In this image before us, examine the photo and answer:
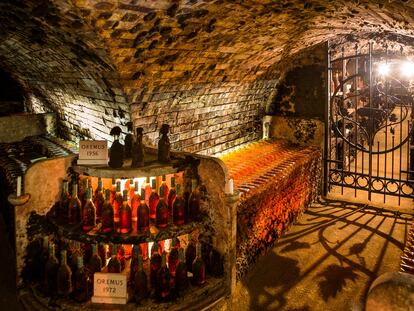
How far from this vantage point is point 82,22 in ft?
8.70

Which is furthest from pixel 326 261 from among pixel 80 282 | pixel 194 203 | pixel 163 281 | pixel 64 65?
pixel 64 65

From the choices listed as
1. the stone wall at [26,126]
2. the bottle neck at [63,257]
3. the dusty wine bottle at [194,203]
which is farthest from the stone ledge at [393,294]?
the stone wall at [26,126]

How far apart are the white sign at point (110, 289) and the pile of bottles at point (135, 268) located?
0.54ft

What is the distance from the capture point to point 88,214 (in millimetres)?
3084

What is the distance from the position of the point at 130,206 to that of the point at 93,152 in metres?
0.62

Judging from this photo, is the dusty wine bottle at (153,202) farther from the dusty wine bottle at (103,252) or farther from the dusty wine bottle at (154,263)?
the dusty wine bottle at (103,252)

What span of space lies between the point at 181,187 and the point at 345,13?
2582 mm

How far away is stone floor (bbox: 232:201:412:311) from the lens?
3.66m

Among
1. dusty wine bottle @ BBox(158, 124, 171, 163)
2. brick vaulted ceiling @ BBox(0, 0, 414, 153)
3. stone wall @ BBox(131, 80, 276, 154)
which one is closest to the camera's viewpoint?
brick vaulted ceiling @ BBox(0, 0, 414, 153)

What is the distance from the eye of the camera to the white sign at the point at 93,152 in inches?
121

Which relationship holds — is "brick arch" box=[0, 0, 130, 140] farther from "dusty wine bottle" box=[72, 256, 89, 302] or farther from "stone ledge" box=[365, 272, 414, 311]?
"stone ledge" box=[365, 272, 414, 311]

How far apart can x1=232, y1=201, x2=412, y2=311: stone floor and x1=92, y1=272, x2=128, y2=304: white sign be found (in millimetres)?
1266

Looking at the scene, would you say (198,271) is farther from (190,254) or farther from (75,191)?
(75,191)

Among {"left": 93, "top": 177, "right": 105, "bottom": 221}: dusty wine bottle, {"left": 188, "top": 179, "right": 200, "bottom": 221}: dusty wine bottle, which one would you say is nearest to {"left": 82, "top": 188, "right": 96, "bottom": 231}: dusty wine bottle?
{"left": 93, "top": 177, "right": 105, "bottom": 221}: dusty wine bottle
